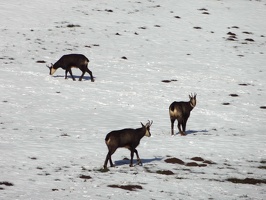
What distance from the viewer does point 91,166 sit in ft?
88.5

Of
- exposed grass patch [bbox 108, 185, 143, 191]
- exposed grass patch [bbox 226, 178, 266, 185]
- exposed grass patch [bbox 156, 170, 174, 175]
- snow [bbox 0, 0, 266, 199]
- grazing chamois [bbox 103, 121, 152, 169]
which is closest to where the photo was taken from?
exposed grass patch [bbox 108, 185, 143, 191]

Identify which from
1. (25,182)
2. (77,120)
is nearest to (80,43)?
(77,120)

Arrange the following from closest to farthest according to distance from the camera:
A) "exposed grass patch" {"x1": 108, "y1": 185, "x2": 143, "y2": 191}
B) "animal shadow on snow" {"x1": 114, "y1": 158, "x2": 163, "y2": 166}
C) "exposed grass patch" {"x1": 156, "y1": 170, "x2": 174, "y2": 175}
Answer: "exposed grass patch" {"x1": 108, "y1": 185, "x2": 143, "y2": 191}
"exposed grass patch" {"x1": 156, "y1": 170, "x2": 174, "y2": 175}
"animal shadow on snow" {"x1": 114, "y1": 158, "x2": 163, "y2": 166}

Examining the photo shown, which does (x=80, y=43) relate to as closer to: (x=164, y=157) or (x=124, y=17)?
(x=124, y=17)

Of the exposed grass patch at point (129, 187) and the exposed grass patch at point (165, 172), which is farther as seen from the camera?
the exposed grass patch at point (165, 172)

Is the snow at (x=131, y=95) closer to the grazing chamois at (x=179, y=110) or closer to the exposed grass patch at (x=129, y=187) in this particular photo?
the exposed grass patch at (x=129, y=187)

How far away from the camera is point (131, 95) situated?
47500 mm

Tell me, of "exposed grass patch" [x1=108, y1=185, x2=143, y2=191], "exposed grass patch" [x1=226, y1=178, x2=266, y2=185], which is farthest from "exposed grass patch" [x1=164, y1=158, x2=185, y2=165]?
"exposed grass patch" [x1=108, y1=185, x2=143, y2=191]

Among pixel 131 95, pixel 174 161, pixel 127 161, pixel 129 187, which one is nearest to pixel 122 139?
pixel 129 187

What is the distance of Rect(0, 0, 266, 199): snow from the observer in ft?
82.7

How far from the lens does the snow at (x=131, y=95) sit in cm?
2520

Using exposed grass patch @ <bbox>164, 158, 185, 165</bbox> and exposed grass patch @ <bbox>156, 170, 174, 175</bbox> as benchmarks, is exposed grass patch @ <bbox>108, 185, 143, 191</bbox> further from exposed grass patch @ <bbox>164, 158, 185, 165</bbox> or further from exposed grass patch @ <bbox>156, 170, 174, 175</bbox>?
exposed grass patch @ <bbox>164, 158, 185, 165</bbox>

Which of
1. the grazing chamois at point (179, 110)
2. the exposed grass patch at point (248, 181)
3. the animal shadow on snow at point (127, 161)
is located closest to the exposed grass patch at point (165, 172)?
the animal shadow on snow at point (127, 161)

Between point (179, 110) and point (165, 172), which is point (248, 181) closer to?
point (165, 172)
